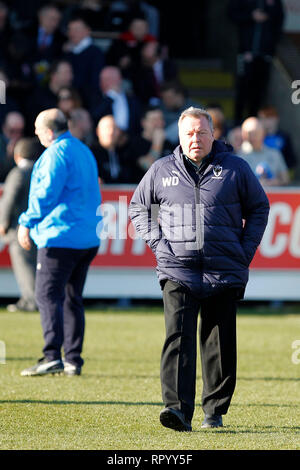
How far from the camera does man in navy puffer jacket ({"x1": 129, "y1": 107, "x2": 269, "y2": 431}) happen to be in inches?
288

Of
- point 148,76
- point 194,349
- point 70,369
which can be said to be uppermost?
point 148,76

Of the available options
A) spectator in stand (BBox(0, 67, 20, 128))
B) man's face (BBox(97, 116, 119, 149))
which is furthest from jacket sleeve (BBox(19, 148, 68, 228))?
spectator in stand (BBox(0, 67, 20, 128))

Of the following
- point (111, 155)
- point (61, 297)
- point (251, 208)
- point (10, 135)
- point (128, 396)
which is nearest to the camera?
point (251, 208)

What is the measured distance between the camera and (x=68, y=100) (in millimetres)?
15578

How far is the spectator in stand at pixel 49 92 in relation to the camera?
16219 mm

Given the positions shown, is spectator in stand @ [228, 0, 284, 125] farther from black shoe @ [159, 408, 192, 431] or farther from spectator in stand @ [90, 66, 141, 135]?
black shoe @ [159, 408, 192, 431]

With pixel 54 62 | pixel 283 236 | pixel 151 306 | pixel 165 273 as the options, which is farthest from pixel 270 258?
pixel 165 273

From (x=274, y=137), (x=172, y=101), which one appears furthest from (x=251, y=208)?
(x=172, y=101)

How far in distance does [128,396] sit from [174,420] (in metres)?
1.74

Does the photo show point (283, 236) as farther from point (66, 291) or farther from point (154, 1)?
point (154, 1)

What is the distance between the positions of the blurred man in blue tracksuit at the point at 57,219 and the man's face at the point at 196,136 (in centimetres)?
240

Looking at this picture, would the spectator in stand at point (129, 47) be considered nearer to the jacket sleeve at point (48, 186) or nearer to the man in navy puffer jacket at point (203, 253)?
the jacket sleeve at point (48, 186)

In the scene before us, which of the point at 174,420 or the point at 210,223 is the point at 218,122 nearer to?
the point at 210,223

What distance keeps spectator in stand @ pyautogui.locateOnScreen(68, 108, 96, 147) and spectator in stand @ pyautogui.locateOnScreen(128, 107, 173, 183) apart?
0.59 meters
